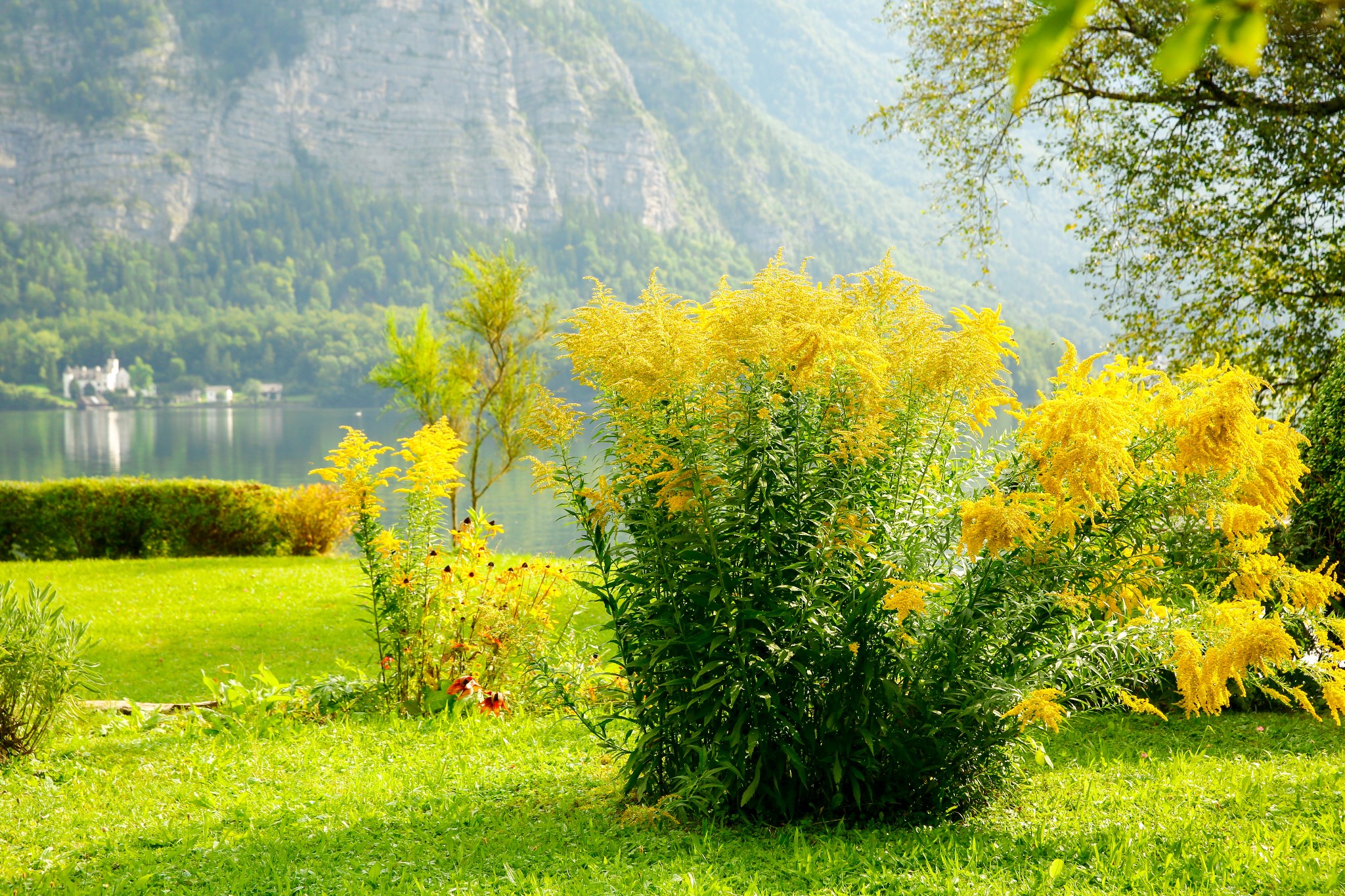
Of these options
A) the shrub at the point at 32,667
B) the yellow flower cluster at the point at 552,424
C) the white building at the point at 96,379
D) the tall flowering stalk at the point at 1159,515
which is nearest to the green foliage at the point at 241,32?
the white building at the point at 96,379

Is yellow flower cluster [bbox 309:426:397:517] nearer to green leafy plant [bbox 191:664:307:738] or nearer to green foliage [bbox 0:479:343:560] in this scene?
green leafy plant [bbox 191:664:307:738]

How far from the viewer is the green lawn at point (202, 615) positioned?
8883 millimetres

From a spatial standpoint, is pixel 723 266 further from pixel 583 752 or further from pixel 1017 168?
pixel 583 752

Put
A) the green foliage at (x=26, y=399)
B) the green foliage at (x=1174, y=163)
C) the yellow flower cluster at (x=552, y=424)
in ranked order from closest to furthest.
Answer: the yellow flower cluster at (x=552, y=424)
the green foliage at (x=1174, y=163)
the green foliage at (x=26, y=399)

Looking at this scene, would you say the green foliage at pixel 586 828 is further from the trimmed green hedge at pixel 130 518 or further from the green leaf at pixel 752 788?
the trimmed green hedge at pixel 130 518

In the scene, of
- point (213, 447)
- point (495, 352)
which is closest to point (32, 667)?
point (495, 352)

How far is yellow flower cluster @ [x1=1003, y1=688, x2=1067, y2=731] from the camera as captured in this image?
3.25 metres

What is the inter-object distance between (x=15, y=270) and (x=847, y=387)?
386 ft

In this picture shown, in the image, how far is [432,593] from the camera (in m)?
6.28

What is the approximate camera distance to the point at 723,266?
10169cm

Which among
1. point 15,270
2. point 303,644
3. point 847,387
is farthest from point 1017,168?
point 15,270

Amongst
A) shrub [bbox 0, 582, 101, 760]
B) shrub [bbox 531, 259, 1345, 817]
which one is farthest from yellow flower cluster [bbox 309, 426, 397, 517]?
shrub [bbox 531, 259, 1345, 817]

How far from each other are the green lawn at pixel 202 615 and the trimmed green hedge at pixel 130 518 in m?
0.83

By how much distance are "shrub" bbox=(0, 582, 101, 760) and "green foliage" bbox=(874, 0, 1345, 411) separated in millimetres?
9501
